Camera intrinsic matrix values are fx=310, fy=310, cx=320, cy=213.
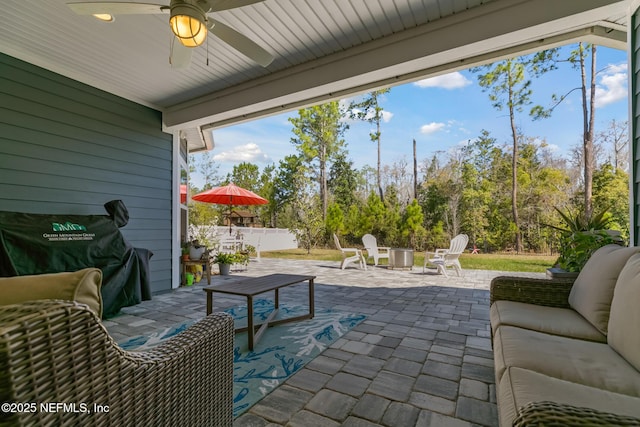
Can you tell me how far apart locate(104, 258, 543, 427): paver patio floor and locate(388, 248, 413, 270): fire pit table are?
2599 millimetres

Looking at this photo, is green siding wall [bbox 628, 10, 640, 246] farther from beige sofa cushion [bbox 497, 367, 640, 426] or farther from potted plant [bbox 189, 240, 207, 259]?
potted plant [bbox 189, 240, 207, 259]

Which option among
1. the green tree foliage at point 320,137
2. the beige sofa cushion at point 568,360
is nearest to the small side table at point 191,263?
the beige sofa cushion at point 568,360

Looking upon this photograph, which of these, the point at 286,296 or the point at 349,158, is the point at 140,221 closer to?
the point at 286,296

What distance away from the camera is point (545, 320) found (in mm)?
1799

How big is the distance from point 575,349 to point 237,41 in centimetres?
278

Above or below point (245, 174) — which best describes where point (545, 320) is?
below

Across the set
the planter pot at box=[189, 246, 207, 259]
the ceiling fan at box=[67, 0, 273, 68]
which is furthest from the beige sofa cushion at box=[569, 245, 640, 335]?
the planter pot at box=[189, 246, 207, 259]

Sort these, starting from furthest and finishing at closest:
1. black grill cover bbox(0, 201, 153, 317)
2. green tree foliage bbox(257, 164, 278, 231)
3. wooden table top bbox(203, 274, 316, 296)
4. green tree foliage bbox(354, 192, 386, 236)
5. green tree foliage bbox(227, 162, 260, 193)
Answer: green tree foliage bbox(227, 162, 260, 193) < green tree foliage bbox(257, 164, 278, 231) < green tree foliage bbox(354, 192, 386, 236) < black grill cover bbox(0, 201, 153, 317) < wooden table top bbox(203, 274, 316, 296)

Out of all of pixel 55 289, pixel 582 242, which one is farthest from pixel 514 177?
pixel 55 289

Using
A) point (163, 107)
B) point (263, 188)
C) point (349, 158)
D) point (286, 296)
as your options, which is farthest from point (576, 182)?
point (263, 188)

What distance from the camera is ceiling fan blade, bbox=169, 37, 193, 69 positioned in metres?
2.46

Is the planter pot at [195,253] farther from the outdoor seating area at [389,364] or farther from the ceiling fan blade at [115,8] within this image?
the ceiling fan blade at [115,8]

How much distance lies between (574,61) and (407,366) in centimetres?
1118

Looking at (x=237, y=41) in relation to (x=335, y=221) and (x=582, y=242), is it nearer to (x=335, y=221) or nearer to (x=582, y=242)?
(x=582, y=242)
